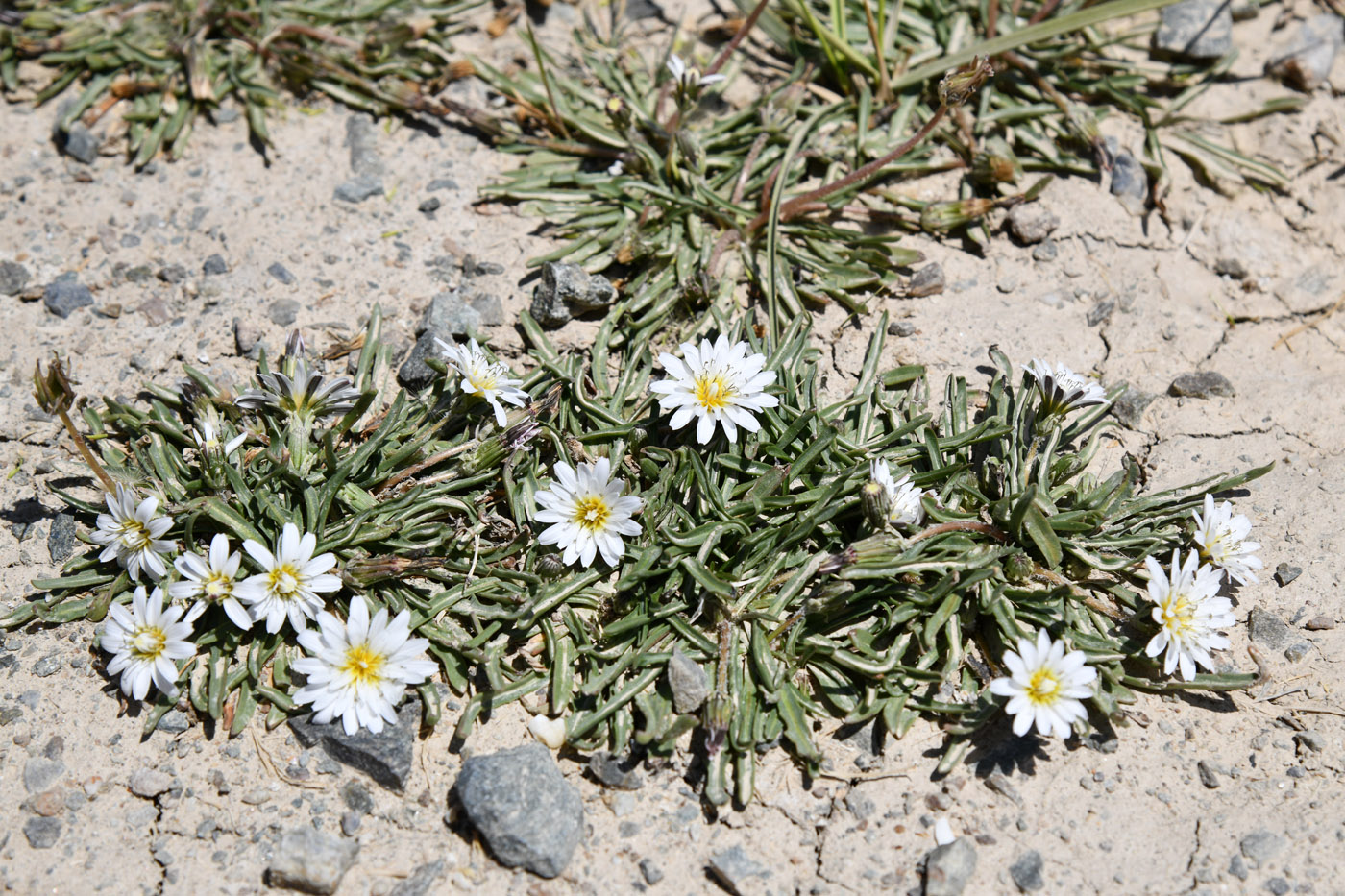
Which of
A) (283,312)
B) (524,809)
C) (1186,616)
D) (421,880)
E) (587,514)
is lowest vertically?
(421,880)

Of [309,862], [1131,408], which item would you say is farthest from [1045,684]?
[309,862]

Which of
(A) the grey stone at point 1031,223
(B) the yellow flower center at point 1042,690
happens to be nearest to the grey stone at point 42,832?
(B) the yellow flower center at point 1042,690

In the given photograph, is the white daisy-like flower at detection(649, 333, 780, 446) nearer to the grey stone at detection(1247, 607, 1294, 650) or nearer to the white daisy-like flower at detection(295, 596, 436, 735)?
the white daisy-like flower at detection(295, 596, 436, 735)

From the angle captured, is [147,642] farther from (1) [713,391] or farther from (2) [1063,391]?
(2) [1063,391]

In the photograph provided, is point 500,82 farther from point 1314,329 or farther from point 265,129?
point 1314,329

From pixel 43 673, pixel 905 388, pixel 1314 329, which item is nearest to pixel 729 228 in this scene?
pixel 905 388
